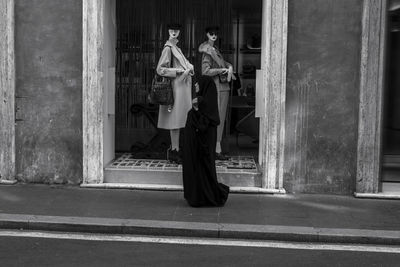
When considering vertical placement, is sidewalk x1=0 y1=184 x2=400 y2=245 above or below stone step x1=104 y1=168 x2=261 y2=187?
below

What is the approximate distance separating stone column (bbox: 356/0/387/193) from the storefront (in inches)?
0.6

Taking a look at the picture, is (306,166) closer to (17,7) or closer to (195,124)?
(195,124)

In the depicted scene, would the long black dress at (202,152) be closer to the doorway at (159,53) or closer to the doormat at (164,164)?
the doormat at (164,164)

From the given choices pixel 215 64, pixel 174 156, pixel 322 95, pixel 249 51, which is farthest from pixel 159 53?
pixel 322 95

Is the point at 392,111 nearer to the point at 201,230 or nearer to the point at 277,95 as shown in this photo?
the point at 277,95

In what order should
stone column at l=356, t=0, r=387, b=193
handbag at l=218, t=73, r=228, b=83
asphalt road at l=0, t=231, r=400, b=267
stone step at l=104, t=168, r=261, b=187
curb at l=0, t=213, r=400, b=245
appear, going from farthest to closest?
1. handbag at l=218, t=73, r=228, b=83
2. stone step at l=104, t=168, r=261, b=187
3. stone column at l=356, t=0, r=387, b=193
4. curb at l=0, t=213, r=400, b=245
5. asphalt road at l=0, t=231, r=400, b=267

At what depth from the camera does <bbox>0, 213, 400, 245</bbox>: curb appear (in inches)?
278

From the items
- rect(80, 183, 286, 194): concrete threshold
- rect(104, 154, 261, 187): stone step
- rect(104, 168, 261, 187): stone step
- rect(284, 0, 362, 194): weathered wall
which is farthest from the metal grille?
rect(80, 183, 286, 194): concrete threshold

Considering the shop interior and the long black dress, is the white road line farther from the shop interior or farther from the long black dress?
the shop interior

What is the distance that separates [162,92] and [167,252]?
3.88 metres

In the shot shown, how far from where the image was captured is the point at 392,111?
31.6ft

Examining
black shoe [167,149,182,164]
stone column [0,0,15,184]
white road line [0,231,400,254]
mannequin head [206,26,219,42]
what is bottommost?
white road line [0,231,400,254]

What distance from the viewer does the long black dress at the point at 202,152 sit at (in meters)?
8.23

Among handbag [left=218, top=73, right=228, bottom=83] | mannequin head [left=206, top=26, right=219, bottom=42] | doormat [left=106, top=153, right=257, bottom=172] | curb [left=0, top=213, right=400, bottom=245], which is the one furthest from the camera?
handbag [left=218, top=73, right=228, bottom=83]
